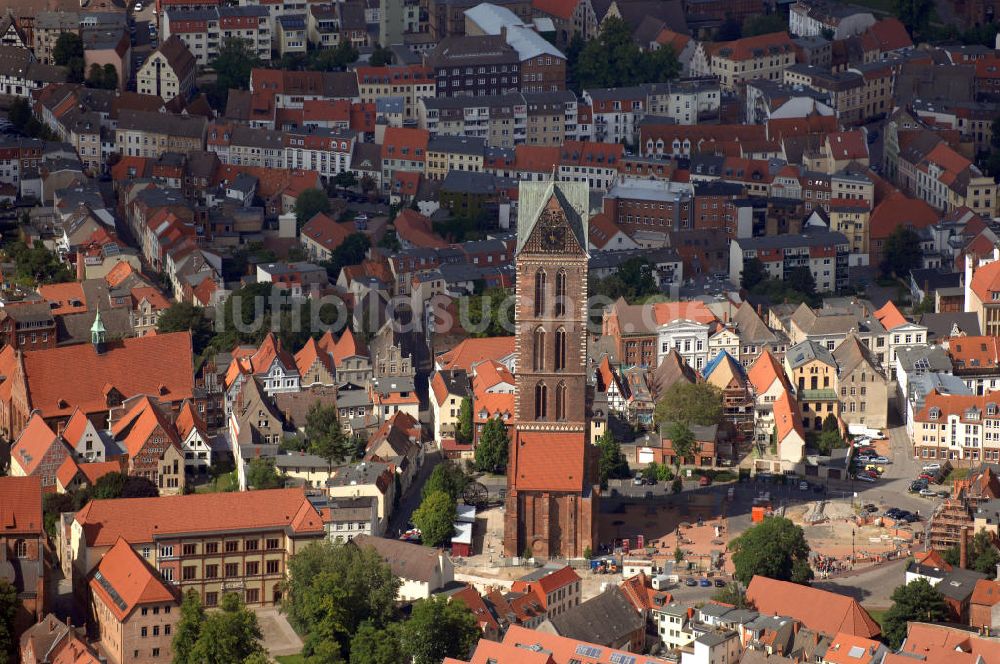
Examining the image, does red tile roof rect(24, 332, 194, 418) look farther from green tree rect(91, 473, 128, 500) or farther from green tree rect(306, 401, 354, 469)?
green tree rect(91, 473, 128, 500)

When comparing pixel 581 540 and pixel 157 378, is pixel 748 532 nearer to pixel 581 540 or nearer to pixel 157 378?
pixel 581 540

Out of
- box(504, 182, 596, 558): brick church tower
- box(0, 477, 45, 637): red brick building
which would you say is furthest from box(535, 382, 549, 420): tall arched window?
box(0, 477, 45, 637): red brick building

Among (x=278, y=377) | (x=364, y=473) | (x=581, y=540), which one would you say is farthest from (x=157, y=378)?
(x=581, y=540)

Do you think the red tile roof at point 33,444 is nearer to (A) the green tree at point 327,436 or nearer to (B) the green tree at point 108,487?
(B) the green tree at point 108,487

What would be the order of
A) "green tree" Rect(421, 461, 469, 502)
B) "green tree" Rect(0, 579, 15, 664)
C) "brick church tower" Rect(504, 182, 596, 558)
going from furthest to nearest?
"green tree" Rect(421, 461, 469, 502), "brick church tower" Rect(504, 182, 596, 558), "green tree" Rect(0, 579, 15, 664)

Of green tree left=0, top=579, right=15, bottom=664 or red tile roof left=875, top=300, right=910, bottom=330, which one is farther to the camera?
red tile roof left=875, top=300, right=910, bottom=330

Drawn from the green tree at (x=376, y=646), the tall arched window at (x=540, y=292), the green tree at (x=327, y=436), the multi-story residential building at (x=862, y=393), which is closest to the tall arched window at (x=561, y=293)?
the tall arched window at (x=540, y=292)

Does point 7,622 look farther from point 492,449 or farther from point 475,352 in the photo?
point 475,352
